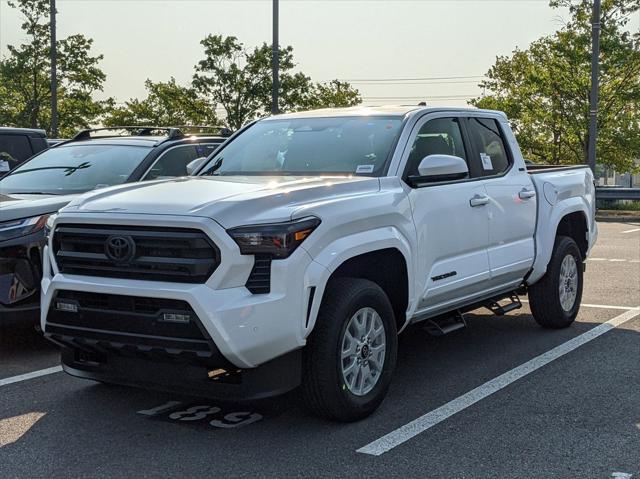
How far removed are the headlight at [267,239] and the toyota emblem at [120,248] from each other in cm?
57

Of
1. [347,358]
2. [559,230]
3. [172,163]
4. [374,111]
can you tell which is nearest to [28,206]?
[172,163]

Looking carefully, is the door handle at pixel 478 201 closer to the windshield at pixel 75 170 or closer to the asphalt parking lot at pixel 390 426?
the asphalt parking lot at pixel 390 426

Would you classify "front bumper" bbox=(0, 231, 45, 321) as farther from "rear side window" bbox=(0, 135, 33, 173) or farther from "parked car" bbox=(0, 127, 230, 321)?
"rear side window" bbox=(0, 135, 33, 173)

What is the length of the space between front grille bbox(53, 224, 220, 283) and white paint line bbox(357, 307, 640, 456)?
4.31 feet

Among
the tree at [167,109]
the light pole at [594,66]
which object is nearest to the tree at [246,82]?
the tree at [167,109]

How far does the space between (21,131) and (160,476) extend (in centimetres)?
661

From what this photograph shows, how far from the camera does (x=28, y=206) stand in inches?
264

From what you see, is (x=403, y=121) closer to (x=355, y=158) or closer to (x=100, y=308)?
(x=355, y=158)

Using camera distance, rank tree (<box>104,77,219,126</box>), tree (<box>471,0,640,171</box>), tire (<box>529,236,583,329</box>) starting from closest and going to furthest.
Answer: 1. tire (<box>529,236,583,329</box>)
2. tree (<box>471,0,640,171</box>)
3. tree (<box>104,77,219,126</box>)

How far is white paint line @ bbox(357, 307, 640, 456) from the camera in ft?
14.8

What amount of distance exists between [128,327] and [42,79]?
115 ft

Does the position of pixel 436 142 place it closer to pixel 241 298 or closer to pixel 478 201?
pixel 478 201

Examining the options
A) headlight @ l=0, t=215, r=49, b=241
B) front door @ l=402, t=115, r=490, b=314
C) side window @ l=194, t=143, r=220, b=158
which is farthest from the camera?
side window @ l=194, t=143, r=220, b=158

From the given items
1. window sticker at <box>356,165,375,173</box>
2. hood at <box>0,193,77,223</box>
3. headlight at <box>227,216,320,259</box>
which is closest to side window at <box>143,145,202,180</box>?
hood at <box>0,193,77,223</box>
